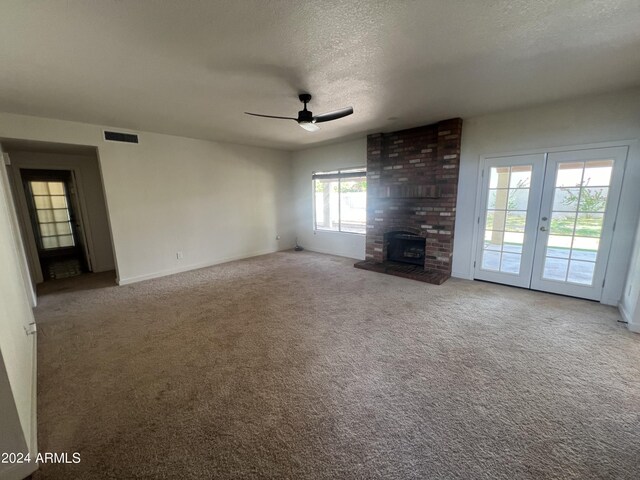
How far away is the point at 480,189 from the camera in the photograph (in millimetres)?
4004

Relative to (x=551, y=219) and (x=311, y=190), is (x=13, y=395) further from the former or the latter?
(x=311, y=190)

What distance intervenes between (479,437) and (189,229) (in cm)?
512

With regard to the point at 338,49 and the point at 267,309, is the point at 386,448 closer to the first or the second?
the point at 267,309

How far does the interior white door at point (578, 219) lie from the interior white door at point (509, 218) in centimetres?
11

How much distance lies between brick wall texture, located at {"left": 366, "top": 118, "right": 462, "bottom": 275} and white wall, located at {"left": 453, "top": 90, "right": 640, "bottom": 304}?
21cm

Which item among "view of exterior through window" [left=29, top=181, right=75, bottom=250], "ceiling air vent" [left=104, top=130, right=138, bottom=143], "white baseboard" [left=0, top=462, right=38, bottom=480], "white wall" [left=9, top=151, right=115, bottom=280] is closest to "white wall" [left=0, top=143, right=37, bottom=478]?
"white baseboard" [left=0, top=462, right=38, bottom=480]

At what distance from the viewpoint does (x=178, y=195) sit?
15.8ft

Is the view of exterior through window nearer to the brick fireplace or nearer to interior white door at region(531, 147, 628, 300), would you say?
the brick fireplace

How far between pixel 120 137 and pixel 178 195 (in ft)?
3.91

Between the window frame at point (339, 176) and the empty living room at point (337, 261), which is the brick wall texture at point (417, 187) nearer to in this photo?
the empty living room at point (337, 261)

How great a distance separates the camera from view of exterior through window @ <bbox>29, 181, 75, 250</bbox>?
19.6ft

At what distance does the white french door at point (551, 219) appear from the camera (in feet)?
10.4

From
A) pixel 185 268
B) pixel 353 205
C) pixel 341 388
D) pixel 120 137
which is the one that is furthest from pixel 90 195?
pixel 341 388

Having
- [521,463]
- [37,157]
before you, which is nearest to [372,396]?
[521,463]
